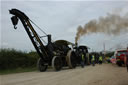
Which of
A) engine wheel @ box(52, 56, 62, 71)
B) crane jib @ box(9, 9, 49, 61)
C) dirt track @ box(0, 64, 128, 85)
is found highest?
crane jib @ box(9, 9, 49, 61)

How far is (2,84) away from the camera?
6672mm

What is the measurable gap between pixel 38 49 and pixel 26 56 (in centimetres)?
581

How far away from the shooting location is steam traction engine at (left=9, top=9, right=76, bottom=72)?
11.5 m

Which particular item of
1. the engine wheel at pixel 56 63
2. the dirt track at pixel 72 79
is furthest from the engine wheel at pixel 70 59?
the dirt track at pixel 72 79

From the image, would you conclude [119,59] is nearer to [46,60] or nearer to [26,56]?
[46,60]

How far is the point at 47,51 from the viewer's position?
12.7 m

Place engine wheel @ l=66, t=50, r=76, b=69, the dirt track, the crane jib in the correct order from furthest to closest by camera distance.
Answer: engine wheel @ l=66, t=50, r=76, b=69
the crane jib
the dirt track

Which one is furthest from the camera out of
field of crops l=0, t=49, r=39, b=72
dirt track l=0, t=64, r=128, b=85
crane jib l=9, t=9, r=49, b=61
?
field of crops l=0, t=49, r=39, b=72

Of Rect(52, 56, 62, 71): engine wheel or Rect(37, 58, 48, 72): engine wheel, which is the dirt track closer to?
Rect(52, 56, 62, 71): engine wheel

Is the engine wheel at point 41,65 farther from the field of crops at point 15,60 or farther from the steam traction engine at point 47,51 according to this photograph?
the field of crops at point 15,60

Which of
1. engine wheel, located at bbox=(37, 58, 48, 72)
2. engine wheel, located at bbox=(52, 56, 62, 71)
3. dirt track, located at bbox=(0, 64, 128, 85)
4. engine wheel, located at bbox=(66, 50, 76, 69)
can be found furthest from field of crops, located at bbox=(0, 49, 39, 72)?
dirt track, located at bbox=(0, 64, 128, 85)

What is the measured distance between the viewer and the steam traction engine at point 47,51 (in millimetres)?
11469

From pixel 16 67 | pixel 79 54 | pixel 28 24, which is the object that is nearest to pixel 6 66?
pixel 16 67

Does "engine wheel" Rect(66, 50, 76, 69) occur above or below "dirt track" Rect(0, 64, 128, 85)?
above
